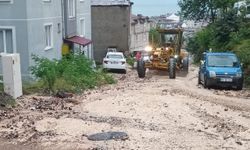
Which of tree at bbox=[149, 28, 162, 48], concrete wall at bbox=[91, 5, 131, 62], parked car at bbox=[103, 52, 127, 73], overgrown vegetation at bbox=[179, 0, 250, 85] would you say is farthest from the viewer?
concrete wall at bbox=[91, 5, 131, 62]

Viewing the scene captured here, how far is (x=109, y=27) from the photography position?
55.2m

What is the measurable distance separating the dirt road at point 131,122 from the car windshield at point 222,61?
491 centimetres

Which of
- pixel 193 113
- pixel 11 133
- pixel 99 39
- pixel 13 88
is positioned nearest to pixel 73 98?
pixel 13 88

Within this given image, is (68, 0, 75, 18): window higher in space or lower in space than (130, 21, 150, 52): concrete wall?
higher

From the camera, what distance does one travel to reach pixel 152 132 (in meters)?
11.8

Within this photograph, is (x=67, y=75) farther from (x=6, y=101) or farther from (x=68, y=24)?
(x=68, y=24)

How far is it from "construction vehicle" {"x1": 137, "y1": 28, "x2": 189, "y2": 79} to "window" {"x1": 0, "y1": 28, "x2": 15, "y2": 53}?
23.4 feet

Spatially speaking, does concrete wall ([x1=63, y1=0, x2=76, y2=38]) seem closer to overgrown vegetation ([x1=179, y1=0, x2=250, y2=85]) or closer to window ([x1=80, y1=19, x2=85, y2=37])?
window ([x1=80, y1=19, x2=85, y2=37])

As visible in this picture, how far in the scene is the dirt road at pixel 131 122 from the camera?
10.8 meters

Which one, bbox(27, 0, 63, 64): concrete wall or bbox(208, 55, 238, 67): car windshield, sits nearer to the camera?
bbox(208, 55, 238, 67): car windshield

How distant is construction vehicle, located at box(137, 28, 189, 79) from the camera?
27.8 m

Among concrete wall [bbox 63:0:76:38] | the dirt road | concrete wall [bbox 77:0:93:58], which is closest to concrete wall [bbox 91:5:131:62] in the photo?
concrete wall [bbox 77:0:93:58]

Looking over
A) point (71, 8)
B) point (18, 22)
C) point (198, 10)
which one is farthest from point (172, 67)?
point (198, 10)

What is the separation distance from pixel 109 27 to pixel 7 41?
97.8ft
